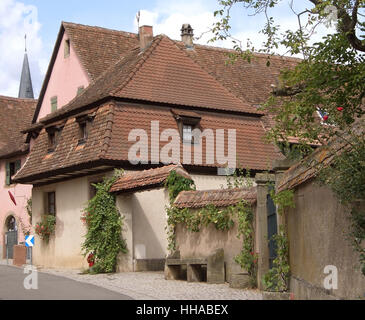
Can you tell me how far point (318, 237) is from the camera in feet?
34.7

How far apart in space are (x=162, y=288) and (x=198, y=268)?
1837 mm

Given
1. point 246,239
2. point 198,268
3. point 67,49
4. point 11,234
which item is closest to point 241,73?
point 67,49

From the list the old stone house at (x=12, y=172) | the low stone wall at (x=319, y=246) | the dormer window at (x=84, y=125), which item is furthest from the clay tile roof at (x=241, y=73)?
the low stone wall at (x=319, y=246)

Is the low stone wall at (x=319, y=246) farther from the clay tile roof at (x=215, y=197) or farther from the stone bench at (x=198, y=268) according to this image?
the stone bench at (x=198, y=268)

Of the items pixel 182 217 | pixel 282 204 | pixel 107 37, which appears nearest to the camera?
pixel 282 204

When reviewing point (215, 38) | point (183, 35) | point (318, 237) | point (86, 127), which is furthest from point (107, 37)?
point (318, 237)

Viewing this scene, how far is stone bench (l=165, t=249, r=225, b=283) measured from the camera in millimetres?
16562

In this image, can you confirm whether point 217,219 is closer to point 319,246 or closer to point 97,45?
point 319,246

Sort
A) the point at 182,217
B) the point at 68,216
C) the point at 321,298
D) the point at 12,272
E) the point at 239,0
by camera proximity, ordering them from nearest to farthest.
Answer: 1. the point at 321,298
2. the point at 239,0
3. the point at 182,217
4. the point at 12,272
5. the point at 68,216

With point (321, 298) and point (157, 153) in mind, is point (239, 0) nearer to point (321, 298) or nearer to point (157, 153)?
point (321, 298)

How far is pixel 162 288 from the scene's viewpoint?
15805mm

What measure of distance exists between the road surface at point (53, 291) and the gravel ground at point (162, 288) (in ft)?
1.51
